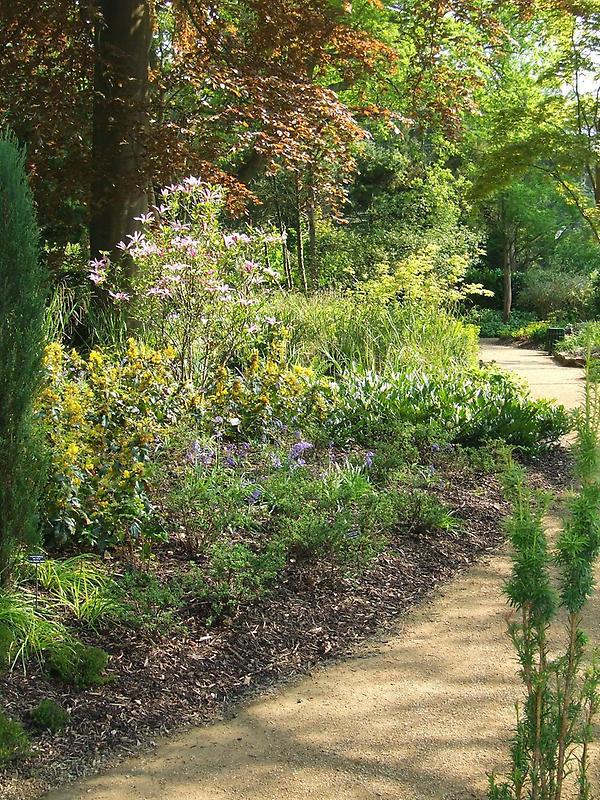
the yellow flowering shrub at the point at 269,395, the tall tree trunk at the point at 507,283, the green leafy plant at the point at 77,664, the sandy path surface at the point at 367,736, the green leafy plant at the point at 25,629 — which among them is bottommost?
the sandy path surface at the point at 367,736

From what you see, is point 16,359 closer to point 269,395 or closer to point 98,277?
point 269,395

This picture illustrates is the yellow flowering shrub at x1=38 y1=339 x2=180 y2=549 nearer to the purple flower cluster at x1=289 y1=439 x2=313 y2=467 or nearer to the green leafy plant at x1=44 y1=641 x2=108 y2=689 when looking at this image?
the green leafy plant at x1=44 y1=641 x2=108 y2=689

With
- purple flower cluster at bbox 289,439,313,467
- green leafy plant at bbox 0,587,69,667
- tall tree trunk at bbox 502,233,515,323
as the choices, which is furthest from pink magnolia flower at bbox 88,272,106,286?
tall tree trunk at bbox 502,233,515,323

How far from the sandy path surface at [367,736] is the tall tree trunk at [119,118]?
508 cm

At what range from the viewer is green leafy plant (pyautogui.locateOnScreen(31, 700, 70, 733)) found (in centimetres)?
261

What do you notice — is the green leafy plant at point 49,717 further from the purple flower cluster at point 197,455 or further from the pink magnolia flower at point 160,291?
Result: the pink magnolia flower at point 160,291

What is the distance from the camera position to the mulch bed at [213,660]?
102 inches

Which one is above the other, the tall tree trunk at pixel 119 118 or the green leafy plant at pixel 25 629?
the tall tree trunk at pixel 119 118

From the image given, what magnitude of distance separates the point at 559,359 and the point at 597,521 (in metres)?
13.0

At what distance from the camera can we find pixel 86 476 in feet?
12.5

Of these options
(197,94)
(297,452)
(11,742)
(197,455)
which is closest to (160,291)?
(197,455)

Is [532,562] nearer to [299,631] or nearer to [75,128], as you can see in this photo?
[299,631]

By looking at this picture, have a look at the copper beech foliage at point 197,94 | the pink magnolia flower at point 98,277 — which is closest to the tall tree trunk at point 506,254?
the copper beech foliage at point 197,94

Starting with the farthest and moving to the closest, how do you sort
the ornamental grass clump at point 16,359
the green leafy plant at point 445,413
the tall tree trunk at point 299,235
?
the tall tree trunk at point 299,235 → the green leafy plant at point 445,413 → the ornamental grass clump at point 16,359
